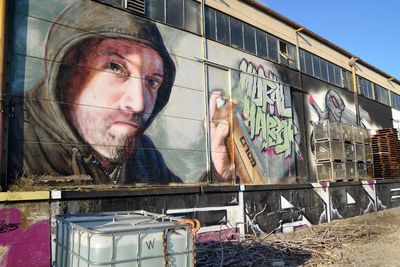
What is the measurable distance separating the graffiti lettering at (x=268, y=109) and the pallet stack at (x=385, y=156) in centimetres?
732

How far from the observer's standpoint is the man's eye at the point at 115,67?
33.4ft

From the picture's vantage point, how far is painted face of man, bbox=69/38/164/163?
9523mm

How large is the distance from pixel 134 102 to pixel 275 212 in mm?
6611

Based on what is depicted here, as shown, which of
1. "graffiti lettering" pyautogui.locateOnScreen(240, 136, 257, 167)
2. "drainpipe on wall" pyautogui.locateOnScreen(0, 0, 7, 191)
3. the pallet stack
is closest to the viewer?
"drainpipe on wall" pyautogui.locateOnScreen(0, 0, 7, 191)

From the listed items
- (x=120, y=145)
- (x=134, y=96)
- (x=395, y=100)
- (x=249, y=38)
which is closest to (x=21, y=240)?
(x=120, y=145)

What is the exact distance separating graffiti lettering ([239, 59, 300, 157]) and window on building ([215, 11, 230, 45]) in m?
1.12

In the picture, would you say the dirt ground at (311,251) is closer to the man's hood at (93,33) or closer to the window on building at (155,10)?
the man's hood at (93,33)

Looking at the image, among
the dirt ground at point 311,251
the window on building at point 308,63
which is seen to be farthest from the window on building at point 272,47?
the dirt ground at point 311,251

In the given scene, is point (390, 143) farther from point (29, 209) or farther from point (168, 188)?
point (29, 209)

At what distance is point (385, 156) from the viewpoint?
72.2ft

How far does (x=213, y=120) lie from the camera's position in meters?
13.0

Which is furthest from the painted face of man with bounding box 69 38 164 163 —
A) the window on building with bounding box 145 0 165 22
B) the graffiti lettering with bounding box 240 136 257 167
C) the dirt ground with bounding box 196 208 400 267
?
the graffiti lettering with bounding box 240 136 257 167

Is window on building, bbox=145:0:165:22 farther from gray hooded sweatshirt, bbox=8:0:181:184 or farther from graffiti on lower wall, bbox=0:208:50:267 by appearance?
graffiti on lower wall, bbox=0:208:50:267

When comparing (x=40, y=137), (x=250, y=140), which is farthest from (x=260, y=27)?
(x=40, y=137)
